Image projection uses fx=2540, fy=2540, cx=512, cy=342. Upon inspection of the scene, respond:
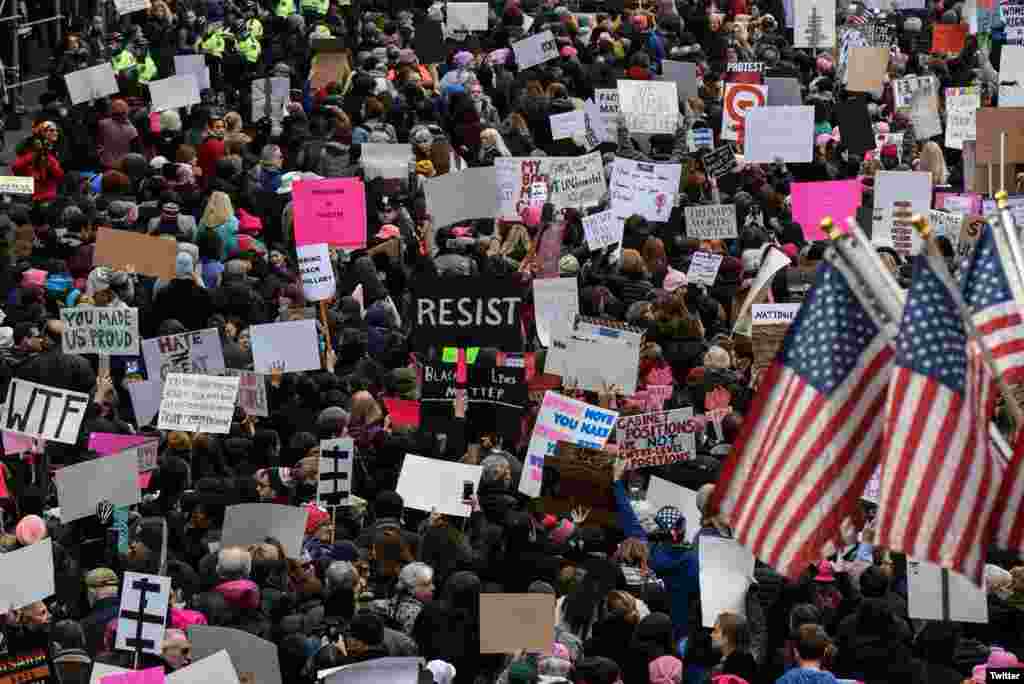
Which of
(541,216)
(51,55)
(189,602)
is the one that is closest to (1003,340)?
(189,602)

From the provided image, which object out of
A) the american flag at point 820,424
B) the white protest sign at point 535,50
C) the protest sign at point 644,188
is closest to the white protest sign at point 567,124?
the white protest sign at point 535,50

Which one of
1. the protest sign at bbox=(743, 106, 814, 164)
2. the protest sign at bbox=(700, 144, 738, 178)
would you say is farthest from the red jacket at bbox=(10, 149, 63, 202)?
the protest sign at bbox=(743, 106, 814, 164)

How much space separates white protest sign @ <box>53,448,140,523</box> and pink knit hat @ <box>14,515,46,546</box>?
53cm

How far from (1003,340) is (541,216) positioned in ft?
37.4

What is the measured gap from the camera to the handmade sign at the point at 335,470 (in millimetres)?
15039

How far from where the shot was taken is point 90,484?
48.8ft

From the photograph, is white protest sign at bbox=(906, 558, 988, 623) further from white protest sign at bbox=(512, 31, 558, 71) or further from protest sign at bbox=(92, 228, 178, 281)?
white protest sign at bbox=(512, 31, 558, 71)

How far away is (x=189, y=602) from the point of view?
13688mm

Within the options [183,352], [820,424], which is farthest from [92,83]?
[820,424]

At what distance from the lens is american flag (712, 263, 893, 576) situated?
29.6ft

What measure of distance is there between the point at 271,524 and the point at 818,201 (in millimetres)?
8383

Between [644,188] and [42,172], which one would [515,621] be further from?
[42,172]

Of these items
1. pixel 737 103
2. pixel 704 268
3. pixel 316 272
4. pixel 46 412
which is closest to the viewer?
pixel 46 412

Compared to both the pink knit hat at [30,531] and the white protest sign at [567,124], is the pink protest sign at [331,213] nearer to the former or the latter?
the white protest sign at [567,124]
